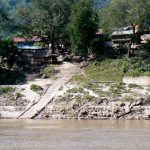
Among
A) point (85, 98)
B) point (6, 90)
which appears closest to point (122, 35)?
point (6, 90)

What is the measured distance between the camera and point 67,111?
5316 cm

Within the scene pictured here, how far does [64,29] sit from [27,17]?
573 cm

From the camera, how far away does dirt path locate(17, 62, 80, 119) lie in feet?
176

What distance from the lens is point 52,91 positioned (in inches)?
2331

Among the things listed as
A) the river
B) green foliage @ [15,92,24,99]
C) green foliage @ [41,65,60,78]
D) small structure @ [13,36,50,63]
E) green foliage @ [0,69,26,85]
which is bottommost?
the river

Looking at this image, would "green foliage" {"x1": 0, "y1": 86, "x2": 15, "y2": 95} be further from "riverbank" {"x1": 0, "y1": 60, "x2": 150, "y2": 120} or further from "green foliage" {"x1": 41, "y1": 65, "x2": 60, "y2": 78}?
"green foliage" {"x1": 41, "y1": 65, "x2": 60, "y2": 78}

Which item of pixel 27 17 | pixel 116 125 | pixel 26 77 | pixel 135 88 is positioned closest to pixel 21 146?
pixel 116 125

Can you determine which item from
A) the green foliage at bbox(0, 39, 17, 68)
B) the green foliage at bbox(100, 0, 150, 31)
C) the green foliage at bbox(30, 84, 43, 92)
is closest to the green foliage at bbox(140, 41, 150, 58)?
the green foliage at bbox(100, 0, 150, 31)

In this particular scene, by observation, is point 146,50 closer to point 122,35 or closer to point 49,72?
point 122,35

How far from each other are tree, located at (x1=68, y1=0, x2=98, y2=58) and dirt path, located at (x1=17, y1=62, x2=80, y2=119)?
98.0 inches

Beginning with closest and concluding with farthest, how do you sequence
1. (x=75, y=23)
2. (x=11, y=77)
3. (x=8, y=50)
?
1. (x=11, y=77)
2. (x=75, y=23)
3. (x=8, y=50)

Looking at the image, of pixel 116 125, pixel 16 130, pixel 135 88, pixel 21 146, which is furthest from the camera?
pixel 135 88

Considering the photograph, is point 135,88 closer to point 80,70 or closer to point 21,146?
point 80,70

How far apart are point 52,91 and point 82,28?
41.3ft
